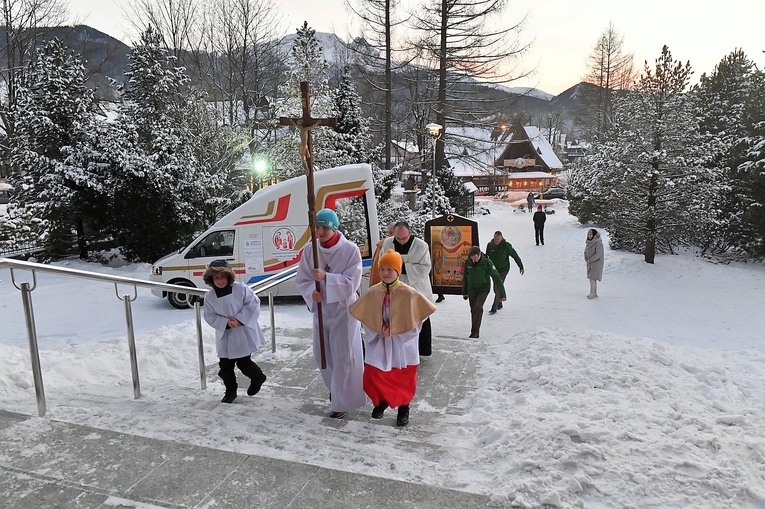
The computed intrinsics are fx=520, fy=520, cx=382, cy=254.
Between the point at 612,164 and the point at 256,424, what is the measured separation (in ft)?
54.3

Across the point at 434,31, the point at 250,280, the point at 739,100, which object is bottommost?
the point at 250,280

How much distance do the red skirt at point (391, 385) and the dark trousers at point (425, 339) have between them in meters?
1.84

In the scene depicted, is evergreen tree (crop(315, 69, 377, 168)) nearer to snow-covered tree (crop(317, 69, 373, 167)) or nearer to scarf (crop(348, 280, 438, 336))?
snow-covered tree (crop(317, 69, 373, 167))

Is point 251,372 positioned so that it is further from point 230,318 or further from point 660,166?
point 660,166

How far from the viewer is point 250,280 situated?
10992 mm

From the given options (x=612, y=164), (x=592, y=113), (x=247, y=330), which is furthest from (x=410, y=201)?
(x=592, y=113)

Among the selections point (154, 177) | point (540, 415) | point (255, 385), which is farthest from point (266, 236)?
point (540, 415)

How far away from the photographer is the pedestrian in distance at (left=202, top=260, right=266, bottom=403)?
4645mm

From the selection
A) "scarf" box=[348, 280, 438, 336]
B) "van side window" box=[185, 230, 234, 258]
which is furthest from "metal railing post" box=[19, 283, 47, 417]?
"van side window" box=[185, 230, 234, 258]

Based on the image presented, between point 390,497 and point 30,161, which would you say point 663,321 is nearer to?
point 390,497

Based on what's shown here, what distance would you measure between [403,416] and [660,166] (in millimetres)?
14862

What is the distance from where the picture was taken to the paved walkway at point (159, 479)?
111 inches

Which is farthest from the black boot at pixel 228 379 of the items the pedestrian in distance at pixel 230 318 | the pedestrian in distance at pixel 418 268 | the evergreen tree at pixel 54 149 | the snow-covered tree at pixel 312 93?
the evergreen tree at pixel 54 149

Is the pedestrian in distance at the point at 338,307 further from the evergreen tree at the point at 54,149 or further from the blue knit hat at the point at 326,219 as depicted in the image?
the evergreen tree at the point at 54,149
